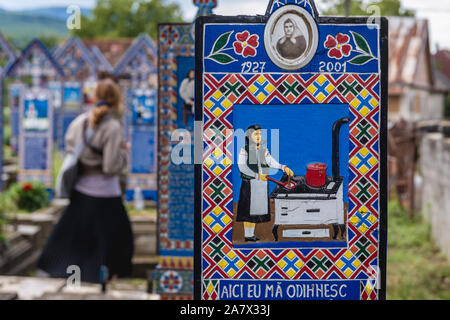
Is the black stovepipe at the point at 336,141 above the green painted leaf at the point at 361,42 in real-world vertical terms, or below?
below

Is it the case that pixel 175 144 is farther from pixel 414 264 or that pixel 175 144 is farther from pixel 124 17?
pixel 124 17

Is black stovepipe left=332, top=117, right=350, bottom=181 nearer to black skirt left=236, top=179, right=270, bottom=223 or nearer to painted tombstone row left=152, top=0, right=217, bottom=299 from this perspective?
black skirt left=236, top=179, right=270, bottom=223

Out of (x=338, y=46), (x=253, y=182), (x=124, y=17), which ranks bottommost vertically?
(x=253, y=182)

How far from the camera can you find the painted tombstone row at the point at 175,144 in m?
4.57

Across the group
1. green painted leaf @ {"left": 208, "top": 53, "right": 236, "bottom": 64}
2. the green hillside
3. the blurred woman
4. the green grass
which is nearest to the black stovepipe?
green painted leaf @ {"left": 208, "top": 53, "right": 236, "bottom": 64}

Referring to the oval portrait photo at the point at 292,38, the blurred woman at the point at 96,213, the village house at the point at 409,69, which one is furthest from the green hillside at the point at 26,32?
the village house at the point at 409,69

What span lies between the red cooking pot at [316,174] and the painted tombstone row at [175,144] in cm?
197

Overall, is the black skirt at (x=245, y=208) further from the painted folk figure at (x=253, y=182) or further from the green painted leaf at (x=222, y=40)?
the green painted leaf at (x=222, y=40)

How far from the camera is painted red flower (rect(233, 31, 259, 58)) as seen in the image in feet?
8.71

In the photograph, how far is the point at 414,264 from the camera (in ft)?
22.0

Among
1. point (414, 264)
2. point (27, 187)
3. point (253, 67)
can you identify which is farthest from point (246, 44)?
point (27, 187)

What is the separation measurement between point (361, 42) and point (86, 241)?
356 cm

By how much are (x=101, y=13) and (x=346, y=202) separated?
159 feet

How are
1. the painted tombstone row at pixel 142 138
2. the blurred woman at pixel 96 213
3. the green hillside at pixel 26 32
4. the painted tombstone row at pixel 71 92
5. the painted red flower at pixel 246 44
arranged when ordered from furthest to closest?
the green hillside at pixel 26 32 → the painted tombstone row at pixel 71 92 → the painted tombstone row at pixel 142 138 → the blurred woman at pixel 96 213 → the painted red flower at pixel 246 44
